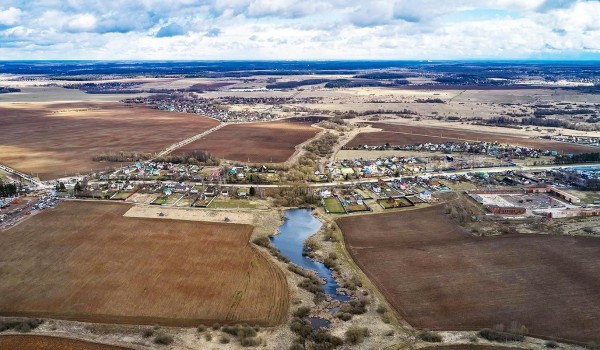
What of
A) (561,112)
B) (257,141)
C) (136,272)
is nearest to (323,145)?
(257,141)

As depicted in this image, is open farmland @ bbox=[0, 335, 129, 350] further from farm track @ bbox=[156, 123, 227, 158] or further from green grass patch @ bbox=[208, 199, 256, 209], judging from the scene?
farm track @ bbox=[156, 123, 227, 158]

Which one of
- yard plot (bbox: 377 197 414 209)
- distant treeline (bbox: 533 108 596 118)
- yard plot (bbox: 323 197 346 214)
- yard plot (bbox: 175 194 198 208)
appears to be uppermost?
distant treeline (bbox: 533 108 596 118)

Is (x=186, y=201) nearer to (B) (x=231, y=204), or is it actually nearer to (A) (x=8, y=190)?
(B) (x=231, y=204)

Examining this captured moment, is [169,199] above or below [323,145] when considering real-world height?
below

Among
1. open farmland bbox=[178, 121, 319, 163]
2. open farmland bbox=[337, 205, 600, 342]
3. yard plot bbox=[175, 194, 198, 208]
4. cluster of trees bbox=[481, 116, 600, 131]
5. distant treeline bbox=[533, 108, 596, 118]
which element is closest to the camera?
open farmland bbox=[337, 205, 600, 342]

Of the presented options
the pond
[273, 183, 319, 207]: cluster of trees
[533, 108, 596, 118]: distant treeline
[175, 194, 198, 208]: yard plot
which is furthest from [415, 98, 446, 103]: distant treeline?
[175, 194, 198, 208]: yard plot

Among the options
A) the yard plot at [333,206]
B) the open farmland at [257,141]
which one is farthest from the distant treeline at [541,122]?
the yard plot at [333,206]

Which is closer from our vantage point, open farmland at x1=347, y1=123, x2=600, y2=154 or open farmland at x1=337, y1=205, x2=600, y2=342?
open farmland at x1=337, y1=205, x2=600, y2=342
